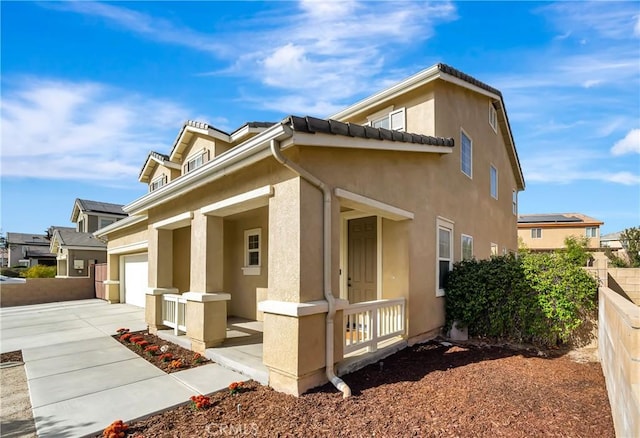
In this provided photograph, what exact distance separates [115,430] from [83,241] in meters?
21.8

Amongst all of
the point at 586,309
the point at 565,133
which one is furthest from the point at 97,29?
the point at 565,133

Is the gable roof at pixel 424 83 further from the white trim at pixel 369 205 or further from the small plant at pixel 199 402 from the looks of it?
the small plant at pixel 199 402

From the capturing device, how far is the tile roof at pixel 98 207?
24.6 metres

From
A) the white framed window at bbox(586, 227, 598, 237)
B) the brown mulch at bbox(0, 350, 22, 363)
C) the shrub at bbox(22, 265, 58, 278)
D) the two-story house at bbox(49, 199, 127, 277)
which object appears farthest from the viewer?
the white framed window at bbox(586, 227, 598, 237)

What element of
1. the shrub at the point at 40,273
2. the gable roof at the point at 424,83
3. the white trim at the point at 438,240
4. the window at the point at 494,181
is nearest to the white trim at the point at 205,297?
the white trim at the point at 438,240

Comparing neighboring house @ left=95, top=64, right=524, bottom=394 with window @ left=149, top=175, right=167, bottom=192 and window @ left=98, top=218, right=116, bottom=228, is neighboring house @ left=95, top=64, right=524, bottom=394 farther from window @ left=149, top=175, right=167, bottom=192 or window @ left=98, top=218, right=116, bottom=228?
window @ left=98, top=218, right=116, bottom=228

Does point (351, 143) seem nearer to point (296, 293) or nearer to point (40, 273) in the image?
point (296, 293)

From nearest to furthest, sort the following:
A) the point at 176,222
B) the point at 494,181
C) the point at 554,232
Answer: the point at 176,222, the point at 494,181, the point at 554,232

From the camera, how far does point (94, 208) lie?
24953 mm

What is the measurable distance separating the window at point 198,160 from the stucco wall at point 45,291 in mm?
11051

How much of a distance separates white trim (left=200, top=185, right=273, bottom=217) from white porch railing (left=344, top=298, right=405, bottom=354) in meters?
2.19

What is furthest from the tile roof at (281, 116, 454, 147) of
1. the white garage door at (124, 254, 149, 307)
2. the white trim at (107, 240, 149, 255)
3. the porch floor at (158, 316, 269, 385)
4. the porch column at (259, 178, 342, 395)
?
the white garage door at (124, 254, 149, 307)

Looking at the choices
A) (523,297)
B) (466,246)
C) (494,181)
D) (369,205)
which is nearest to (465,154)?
(466,246)

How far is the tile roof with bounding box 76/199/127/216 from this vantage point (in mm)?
24609
